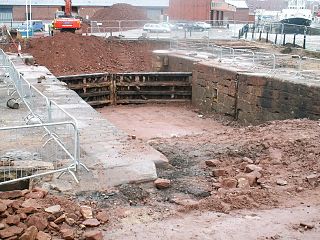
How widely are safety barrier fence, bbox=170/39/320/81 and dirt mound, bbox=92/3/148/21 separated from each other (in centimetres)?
2513

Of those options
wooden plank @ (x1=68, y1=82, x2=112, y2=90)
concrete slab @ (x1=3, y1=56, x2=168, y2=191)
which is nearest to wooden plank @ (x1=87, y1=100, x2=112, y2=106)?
wooden plank @ (x1=68, y1=82, x2=112, y2=90)

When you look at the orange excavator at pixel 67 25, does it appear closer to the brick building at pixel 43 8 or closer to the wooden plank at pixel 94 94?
the wooden plank at pixel 94 94

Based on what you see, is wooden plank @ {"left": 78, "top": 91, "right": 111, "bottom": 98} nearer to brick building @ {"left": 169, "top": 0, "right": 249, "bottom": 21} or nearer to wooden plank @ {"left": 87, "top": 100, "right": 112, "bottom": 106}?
wooden plank @ {"left": 87, "top": 100, "right": 112, "bottom": 106}

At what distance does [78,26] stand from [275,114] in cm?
2289

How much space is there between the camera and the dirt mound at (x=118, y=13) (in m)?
58.1

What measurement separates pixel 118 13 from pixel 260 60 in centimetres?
3659

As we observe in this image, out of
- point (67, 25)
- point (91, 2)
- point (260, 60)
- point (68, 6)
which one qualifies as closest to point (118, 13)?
point (91, 2)

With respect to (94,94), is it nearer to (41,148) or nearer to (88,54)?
(88,54)

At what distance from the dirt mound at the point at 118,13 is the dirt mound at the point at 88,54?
24730 millimetres

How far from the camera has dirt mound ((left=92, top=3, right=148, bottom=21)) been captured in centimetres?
5812

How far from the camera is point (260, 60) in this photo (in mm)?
24422

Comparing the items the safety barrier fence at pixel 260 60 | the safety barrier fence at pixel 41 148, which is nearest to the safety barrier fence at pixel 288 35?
the safety barrier fence at pixel 260 60

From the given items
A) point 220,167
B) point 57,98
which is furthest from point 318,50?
point 220,167

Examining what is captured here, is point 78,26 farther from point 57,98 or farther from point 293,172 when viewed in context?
point 293,172
